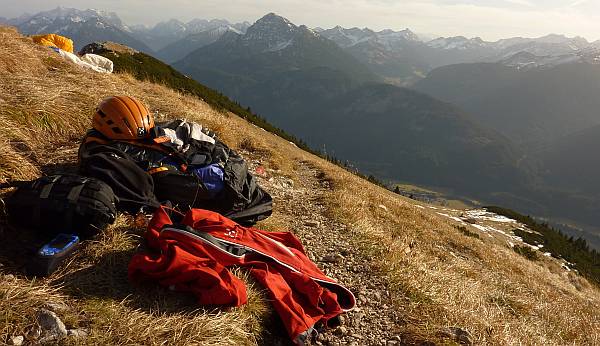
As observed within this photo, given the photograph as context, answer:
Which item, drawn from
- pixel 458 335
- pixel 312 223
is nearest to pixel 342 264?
pixel 312 223

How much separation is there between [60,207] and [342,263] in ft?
15.3

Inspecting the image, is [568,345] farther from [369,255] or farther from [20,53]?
[20,53]

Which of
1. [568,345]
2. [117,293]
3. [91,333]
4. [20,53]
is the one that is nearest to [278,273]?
[117,293]

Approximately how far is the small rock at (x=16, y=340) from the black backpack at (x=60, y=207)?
5.67 feet

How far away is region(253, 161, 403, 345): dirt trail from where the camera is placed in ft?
17.6

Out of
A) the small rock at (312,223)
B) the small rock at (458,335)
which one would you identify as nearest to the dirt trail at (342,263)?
the small rock at (312,223)

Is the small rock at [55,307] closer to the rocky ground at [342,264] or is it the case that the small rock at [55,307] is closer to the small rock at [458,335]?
the rocky ground at [342,264]

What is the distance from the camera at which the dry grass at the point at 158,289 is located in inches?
148

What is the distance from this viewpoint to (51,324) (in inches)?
132

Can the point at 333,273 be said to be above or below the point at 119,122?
below

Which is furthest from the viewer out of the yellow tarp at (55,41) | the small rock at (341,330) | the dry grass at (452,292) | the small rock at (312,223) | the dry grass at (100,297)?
the yellow tarp at (55,41)

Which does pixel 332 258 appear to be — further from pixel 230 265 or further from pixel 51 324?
pixel 51 324

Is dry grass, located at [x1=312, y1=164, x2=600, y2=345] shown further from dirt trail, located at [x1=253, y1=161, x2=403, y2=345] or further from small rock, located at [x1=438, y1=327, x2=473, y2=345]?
dirt trail, located at [x1=253, y1=161, x2=403, y2=345]

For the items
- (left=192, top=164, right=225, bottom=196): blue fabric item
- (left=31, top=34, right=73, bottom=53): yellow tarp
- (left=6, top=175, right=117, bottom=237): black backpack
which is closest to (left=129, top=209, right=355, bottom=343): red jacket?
(left=6, top=175, right=117, bottom=237): black backpack
